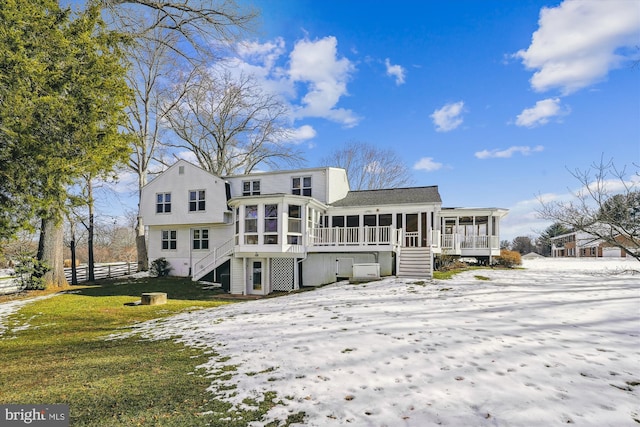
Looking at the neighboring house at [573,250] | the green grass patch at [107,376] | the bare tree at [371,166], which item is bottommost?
the neighboring house at [573,250]

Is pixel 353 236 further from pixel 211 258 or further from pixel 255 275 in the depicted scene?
pixel 211 258

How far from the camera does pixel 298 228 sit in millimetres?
16812

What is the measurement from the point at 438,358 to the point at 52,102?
9978mm

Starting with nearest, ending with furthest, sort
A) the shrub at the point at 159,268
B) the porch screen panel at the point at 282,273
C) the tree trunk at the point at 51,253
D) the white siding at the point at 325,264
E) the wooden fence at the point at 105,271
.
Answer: the tree trunk at the point at 51,253, the white siding at the point at 325,264, the porch screen panel at the point at 282,273, the shrub at the point at 159,268, the wooden fence at the point at 105,271

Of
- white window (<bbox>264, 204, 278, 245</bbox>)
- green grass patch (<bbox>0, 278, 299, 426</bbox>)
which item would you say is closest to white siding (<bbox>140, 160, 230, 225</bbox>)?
white window (<bbox>264, 204, 278, 245</bbox>)

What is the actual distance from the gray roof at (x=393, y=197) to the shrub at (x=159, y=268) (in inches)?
480

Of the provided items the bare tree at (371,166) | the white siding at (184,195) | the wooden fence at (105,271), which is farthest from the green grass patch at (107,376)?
the bare tree at (371,166)

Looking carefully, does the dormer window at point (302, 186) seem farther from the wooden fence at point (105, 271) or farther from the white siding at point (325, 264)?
the wooden fence at point (105, 271)

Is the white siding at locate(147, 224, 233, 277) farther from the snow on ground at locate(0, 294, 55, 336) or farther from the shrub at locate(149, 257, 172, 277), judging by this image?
the snow on ground at locate(0, 294, 55, 336)

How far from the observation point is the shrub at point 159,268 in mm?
22328

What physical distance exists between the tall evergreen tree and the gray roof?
12068mm

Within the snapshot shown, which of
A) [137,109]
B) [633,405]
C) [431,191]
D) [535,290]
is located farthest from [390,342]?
[137,109]

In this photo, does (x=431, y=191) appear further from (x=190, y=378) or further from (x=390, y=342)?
(x=190, y=378)

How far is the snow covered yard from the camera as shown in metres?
3.68
